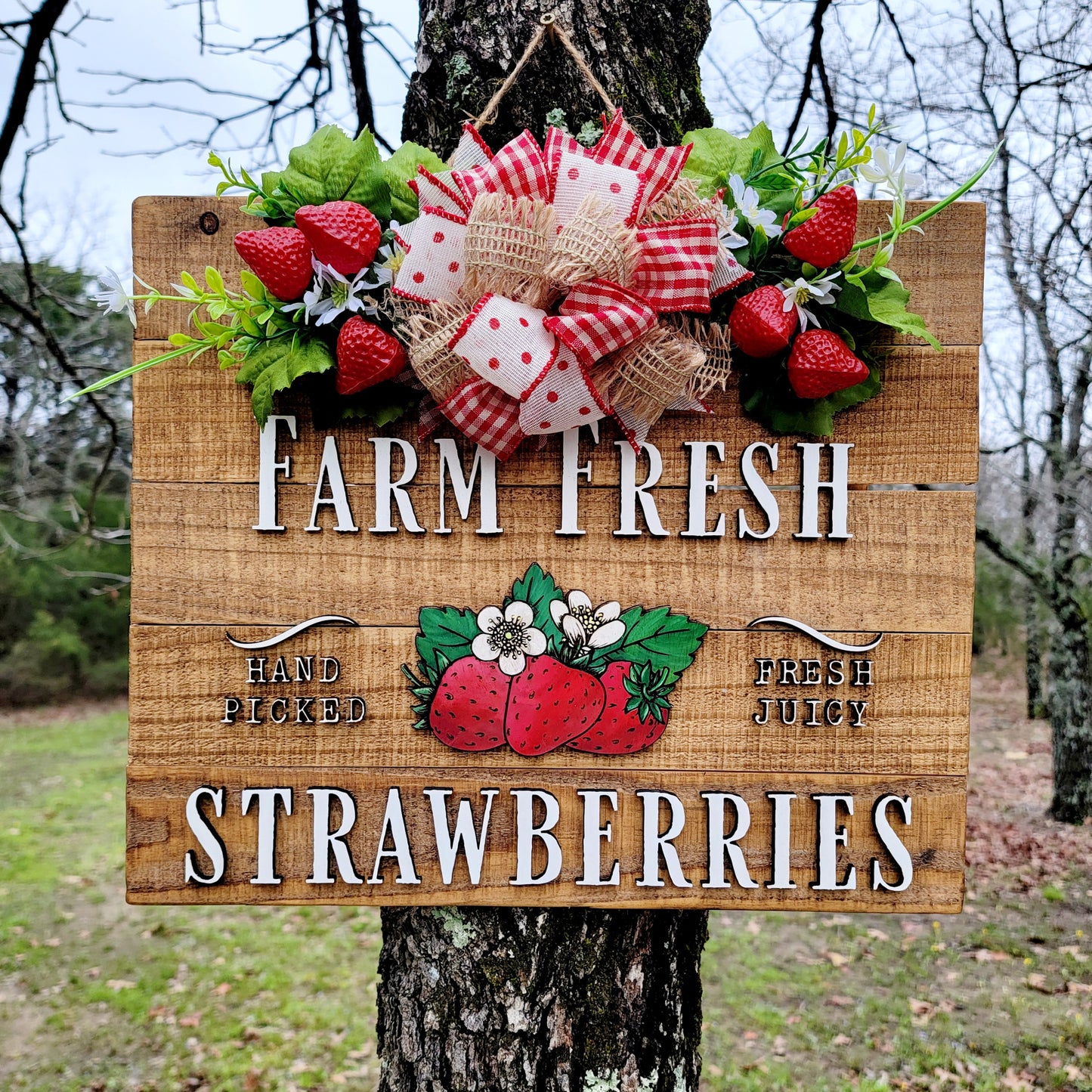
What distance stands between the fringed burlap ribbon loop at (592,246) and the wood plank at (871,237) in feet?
1.39

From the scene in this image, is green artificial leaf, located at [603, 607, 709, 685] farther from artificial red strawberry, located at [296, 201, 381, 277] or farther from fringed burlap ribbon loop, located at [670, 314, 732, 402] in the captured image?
artificial red strawberry, located at [296, 201, 381, 277]

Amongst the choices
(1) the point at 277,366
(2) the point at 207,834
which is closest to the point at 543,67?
(1) the point at 277,366

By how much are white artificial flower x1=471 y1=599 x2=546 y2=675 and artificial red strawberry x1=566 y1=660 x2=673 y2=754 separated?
125mm

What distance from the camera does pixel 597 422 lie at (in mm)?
1321

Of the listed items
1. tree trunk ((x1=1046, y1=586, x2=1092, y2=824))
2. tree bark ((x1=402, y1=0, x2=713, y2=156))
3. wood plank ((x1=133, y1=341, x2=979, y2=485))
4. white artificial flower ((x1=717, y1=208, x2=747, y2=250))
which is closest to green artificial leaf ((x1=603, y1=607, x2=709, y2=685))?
wood plank ((x1=133, y1=341, x2=979, y2=485))

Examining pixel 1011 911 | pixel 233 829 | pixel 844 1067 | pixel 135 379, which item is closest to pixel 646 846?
pixel 233 829

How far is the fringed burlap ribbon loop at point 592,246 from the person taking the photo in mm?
1153

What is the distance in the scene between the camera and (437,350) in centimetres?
123

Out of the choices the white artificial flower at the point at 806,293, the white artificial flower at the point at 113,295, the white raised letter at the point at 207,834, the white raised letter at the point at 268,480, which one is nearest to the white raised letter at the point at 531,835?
the white raised letter at the point at 207,834

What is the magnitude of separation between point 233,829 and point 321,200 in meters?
1.00

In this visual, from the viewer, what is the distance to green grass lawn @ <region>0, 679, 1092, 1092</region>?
3439 millimetres

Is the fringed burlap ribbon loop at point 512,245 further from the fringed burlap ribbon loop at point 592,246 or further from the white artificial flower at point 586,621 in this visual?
the white artificial flower at point 586,621

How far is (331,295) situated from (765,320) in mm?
647

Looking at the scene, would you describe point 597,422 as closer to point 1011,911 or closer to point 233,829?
point 233,829
